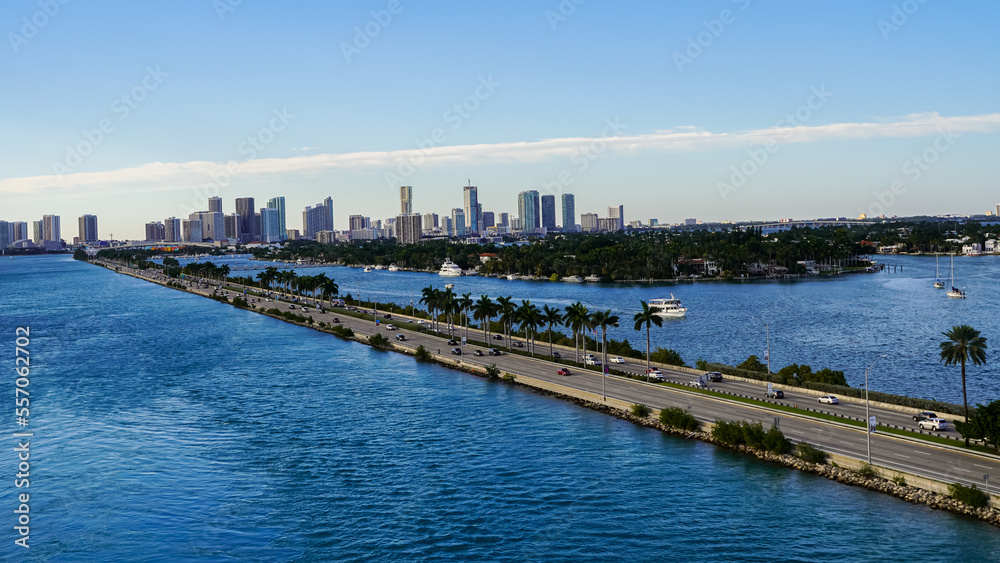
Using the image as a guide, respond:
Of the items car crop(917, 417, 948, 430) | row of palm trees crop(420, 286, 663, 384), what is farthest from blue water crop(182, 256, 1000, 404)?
car crop(917, 417, 948, 430)

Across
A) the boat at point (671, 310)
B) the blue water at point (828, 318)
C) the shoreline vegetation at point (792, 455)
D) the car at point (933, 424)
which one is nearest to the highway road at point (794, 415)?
the car at point (933, 424)

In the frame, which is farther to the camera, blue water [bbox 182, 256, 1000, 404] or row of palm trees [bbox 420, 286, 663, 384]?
row of palm trees [bbox 420, 286, 663, 384]

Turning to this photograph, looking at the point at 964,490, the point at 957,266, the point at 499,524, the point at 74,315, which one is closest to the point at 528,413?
the point at 499,524

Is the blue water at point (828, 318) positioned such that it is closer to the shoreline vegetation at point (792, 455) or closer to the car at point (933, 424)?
the car at point (933, 424)

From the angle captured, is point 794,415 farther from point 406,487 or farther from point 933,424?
point 406,487

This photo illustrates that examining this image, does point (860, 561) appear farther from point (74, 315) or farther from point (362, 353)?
point (74, 315)

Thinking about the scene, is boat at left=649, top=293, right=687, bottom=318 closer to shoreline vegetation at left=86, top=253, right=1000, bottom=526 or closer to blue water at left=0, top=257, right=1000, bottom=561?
shoreline vegetation at left=86, top=253, right=1000, bottom=526
